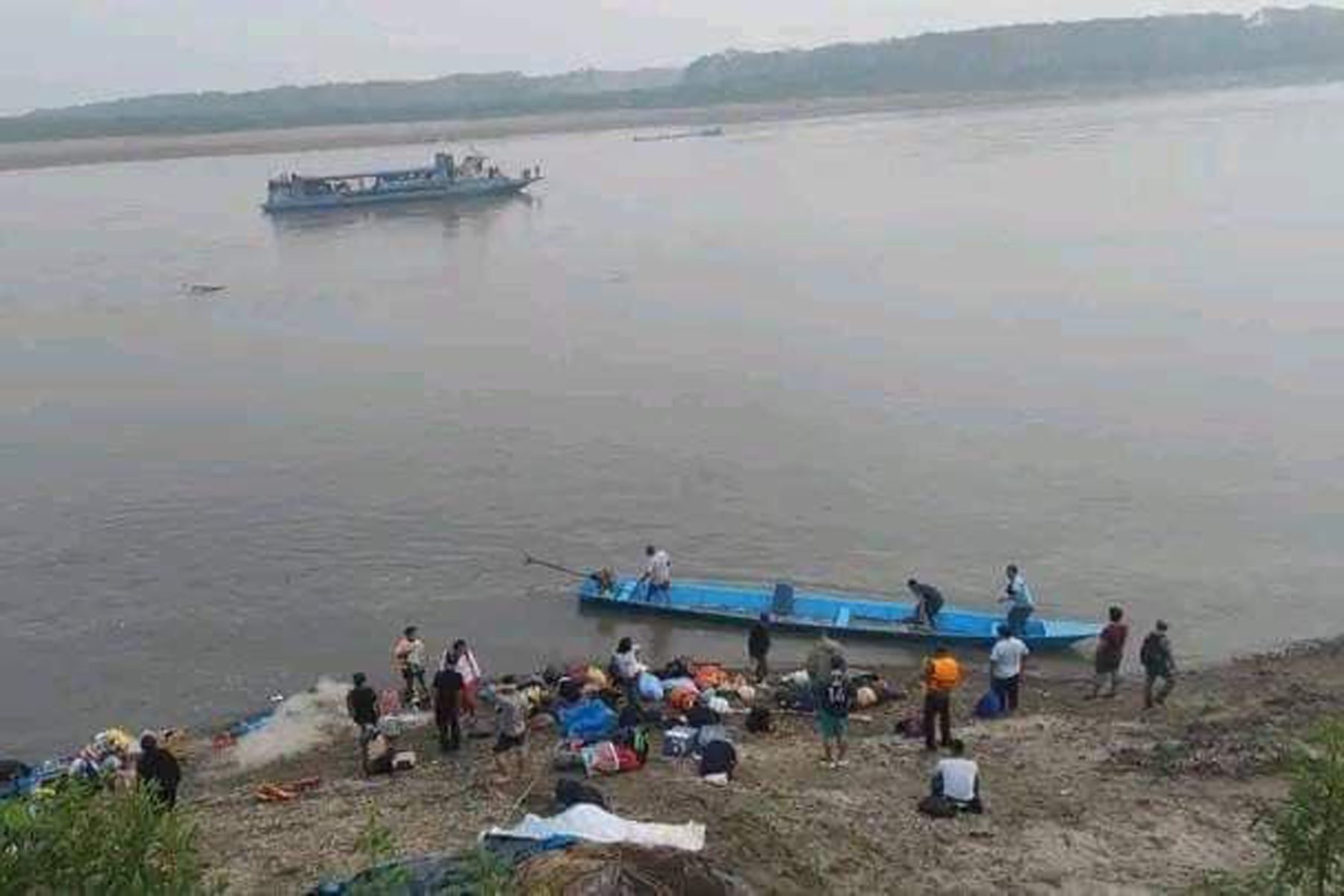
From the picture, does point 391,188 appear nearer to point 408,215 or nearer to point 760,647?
point 408,215

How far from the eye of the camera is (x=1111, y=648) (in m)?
17.4

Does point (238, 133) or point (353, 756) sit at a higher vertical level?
point (238, 133)

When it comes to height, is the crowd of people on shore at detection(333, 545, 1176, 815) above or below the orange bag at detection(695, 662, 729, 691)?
above

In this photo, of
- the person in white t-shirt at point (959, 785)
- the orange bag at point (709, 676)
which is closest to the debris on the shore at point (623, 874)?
the person in white t-shirt at point (959, 785)

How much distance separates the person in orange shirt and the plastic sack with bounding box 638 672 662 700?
11.9ft

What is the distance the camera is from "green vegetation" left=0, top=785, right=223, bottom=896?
7309 millimetres

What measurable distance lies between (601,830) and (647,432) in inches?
850

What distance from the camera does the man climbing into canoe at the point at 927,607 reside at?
2061 cm

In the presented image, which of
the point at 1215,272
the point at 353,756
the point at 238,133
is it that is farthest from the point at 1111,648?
the point at 238,133

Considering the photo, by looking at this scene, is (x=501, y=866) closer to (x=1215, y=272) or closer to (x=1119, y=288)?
(x=1119, y=288)

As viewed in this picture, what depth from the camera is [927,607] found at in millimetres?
20703

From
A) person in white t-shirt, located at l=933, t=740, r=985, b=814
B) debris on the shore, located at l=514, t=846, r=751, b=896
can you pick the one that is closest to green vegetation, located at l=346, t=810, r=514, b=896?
debris on the shore, located at l=514, t=846, r=751, b=896

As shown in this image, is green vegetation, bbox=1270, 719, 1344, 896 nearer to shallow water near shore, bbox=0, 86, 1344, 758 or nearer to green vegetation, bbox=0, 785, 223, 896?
green vegetation, bbox=0, 785, 223, 896

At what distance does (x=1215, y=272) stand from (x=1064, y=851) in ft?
131
